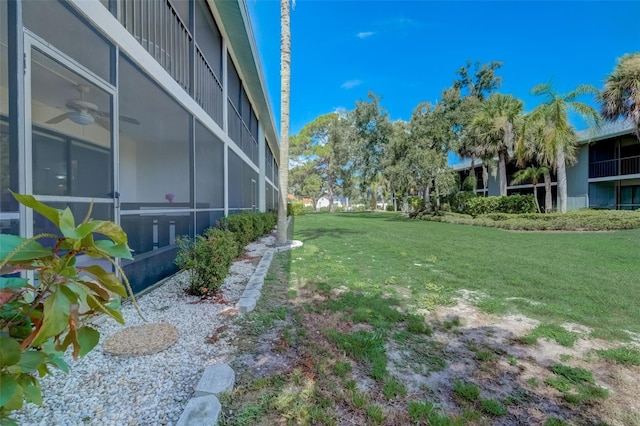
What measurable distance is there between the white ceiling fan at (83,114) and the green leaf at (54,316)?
3.94 meters

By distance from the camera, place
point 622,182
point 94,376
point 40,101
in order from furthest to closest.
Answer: point 622,182 → point 40,101 → point 94,376

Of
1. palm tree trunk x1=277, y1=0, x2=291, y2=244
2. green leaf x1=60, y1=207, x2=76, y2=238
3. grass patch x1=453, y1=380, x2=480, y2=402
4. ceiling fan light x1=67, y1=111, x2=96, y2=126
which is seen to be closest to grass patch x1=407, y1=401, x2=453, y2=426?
grass patch x1=453, y1=380, x2=480, y2=402

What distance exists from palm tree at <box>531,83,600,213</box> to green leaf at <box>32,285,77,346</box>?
1910 centimetres

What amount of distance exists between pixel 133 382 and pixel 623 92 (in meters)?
20.8

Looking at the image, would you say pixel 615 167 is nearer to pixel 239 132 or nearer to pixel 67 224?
pixel 239 132

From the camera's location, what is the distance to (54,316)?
0.66 metres

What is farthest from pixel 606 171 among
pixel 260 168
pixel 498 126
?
pixel 260 168

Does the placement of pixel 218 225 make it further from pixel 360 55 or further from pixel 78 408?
pixel 360 55

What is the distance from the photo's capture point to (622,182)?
19.5 meters

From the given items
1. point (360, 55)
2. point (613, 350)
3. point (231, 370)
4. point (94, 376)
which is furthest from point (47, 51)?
point (360, 55)

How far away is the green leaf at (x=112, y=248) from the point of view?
79 centimetres

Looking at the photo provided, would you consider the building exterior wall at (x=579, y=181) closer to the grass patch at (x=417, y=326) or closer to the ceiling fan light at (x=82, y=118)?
the grass patch at (x=417, y=326)

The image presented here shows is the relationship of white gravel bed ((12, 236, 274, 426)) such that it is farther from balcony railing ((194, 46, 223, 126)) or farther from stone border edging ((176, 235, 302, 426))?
balcony railing ((194, 46, 223, 126))

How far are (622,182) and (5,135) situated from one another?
29.1 meters
